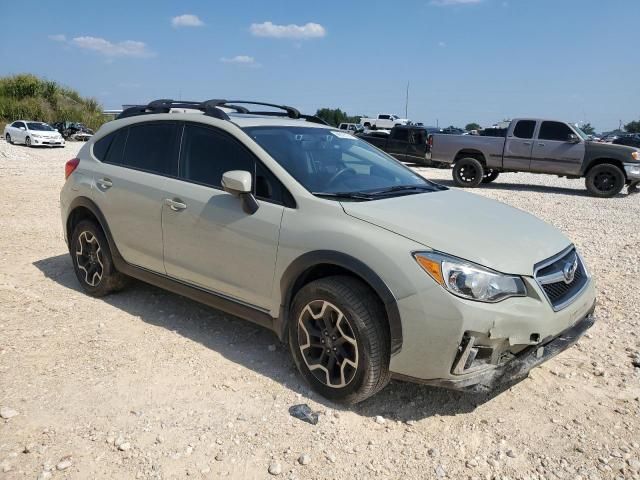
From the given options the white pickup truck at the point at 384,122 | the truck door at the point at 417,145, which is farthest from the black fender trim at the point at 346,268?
the white pickup truck at the point at 384,122

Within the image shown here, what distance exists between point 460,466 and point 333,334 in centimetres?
99

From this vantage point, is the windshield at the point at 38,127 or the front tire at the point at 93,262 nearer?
the front tire at the point at 93,262

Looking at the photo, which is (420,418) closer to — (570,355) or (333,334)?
(333,334)

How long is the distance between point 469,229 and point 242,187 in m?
1.43

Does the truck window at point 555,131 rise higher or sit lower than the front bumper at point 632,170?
higher

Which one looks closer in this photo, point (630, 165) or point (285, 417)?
point (285, 417)

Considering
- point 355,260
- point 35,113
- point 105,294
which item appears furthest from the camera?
point 35,113

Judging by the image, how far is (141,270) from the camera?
4.57 metres

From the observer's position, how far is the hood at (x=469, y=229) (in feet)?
9.87

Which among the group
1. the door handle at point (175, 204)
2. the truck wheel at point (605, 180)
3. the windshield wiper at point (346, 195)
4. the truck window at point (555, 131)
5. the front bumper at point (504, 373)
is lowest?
the front bumper at point (504, 373)

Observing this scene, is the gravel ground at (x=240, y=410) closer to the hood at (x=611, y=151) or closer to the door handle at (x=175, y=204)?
the door handle at (x=175, y=204)

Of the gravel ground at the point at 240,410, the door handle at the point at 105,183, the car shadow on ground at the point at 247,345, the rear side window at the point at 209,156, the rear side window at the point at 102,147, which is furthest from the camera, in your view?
the rear side window at the point at 102,147

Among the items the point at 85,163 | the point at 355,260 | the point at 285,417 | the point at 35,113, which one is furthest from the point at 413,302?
the point at 35,113

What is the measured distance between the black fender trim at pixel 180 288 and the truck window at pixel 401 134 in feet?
53.8
